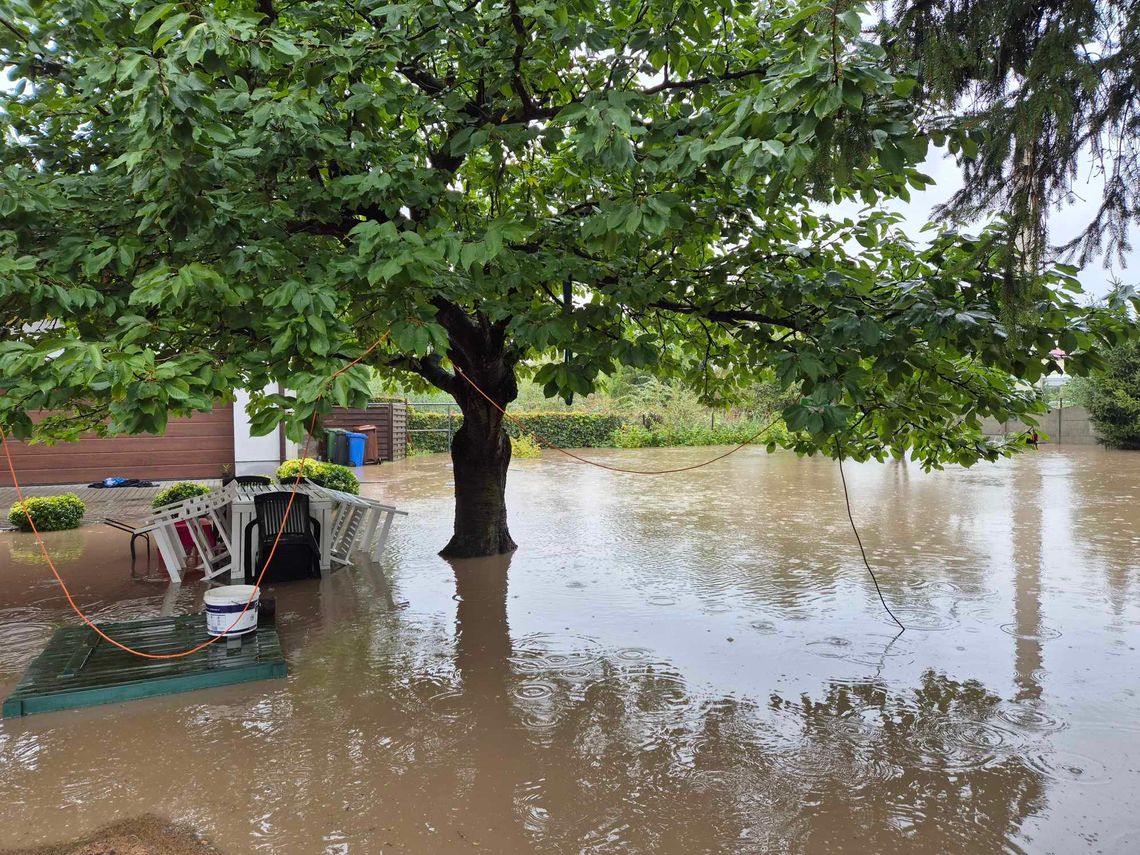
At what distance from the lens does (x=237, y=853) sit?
296 cm

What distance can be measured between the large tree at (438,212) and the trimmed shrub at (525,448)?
16466 mm

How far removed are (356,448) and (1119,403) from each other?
71.4ft

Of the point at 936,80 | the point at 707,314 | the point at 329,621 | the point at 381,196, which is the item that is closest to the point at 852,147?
the point at 936,80

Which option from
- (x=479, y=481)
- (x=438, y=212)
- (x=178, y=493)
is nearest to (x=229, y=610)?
(x=438, y=212)

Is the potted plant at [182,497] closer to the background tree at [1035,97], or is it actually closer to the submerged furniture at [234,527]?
the submerged furniture at [234,527]

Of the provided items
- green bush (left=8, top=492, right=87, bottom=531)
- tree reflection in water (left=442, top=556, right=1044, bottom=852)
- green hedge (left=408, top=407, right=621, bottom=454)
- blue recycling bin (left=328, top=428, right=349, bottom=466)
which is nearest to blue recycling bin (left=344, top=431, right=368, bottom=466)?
blue recycling bin (left=328, top=428, right=349, bottom=466)

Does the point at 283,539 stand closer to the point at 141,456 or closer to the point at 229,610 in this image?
the point at 229,610

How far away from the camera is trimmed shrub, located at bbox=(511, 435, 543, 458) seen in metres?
22.0

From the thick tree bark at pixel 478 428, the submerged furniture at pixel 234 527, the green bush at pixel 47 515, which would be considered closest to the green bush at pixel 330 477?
the submerged furniture at pixel 234 527

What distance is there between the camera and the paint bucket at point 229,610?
4906 millimetres

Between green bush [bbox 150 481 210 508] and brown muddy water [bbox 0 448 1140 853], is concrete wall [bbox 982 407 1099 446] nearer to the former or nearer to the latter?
brown muddy water [bbox 0 448 1140 853]

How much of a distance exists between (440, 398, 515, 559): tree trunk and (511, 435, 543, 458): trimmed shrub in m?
13.3

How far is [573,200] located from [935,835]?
15.5ft

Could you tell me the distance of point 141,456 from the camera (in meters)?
14.8
